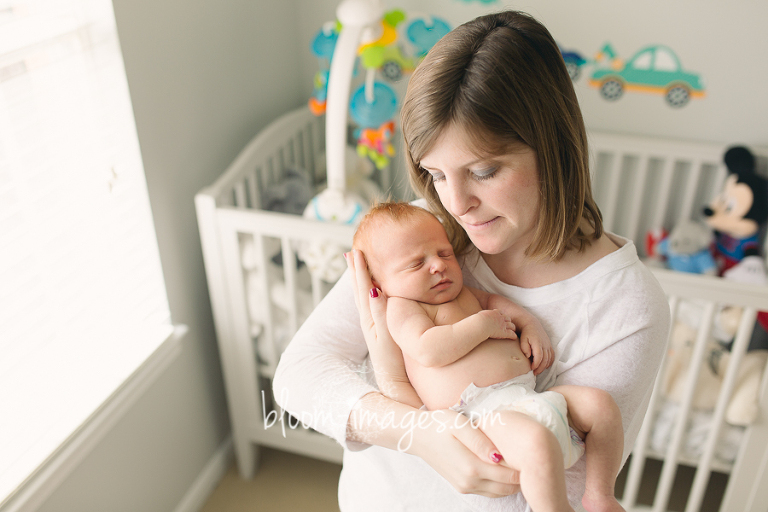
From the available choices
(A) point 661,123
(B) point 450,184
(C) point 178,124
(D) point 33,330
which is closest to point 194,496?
(D) point 33,330

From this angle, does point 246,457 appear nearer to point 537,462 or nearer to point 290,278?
point 290,278

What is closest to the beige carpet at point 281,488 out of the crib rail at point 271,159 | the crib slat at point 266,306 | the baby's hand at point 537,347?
→ the crib slat at point 266,306

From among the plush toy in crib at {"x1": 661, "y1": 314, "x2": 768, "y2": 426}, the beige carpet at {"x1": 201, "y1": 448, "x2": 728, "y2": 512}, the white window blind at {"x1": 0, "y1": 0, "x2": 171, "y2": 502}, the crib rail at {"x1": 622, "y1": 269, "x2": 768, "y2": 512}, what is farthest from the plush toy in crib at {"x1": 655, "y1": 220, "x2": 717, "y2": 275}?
the white window blind at {"x1": 0, "y1": 0, "x2": 171, "y2": 502}

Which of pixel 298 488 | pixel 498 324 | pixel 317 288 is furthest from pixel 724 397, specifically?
pixel 298 488

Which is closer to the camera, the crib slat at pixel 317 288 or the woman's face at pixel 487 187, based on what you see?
the woman's face at pixel 487 187

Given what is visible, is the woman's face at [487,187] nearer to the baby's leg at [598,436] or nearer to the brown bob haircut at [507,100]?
the brown bob haircut at [507,100]

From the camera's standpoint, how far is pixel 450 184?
798 millimetres

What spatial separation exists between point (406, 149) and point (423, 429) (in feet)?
1.29

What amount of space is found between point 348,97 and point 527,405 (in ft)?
3.89

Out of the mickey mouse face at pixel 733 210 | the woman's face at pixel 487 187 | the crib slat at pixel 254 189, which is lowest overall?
the mickey mouse face at pixel 733 210

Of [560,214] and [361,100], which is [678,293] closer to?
[560,214]

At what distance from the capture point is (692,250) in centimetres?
209

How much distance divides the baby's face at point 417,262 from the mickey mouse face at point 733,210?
1495 millimetres

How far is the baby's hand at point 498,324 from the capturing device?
2.88ft
